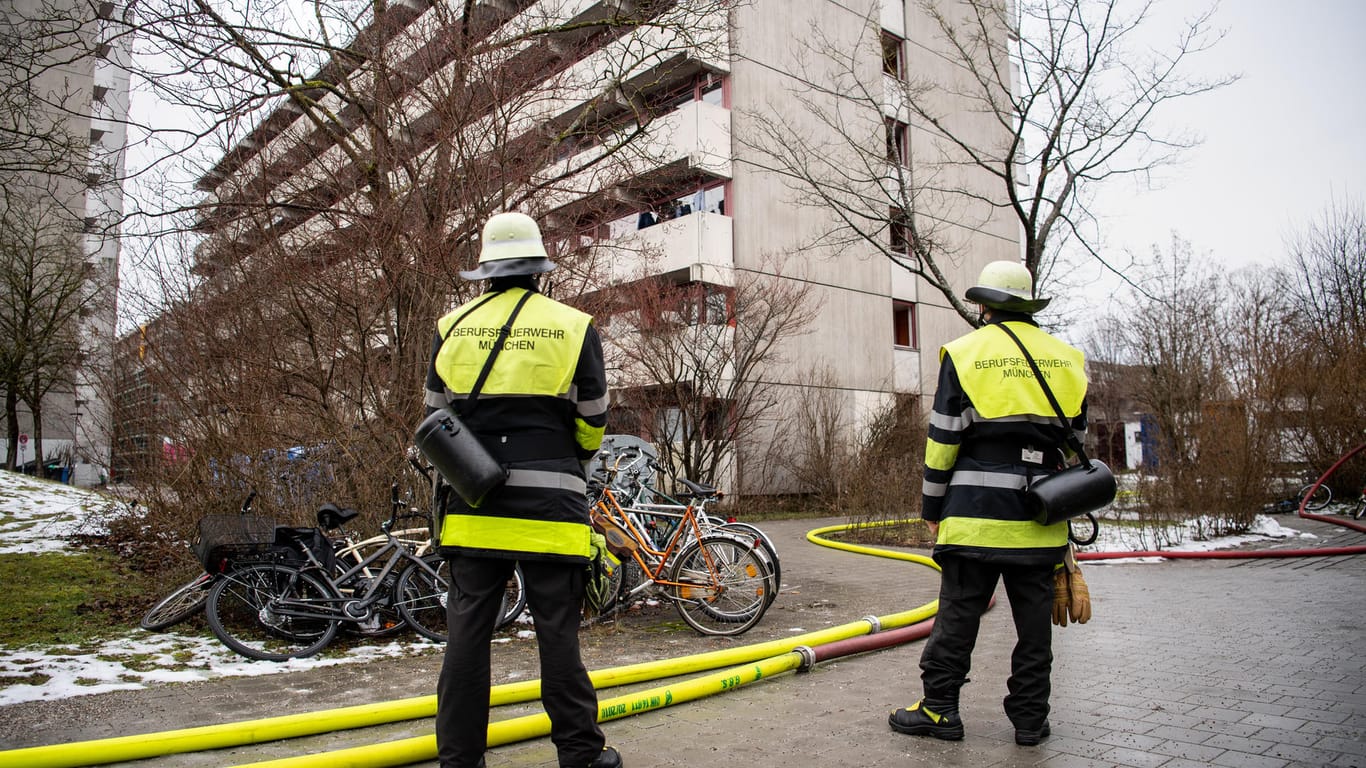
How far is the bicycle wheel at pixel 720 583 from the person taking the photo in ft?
21.8

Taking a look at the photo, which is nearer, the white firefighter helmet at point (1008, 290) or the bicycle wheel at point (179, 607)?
the white firefighter helmet at point (1008, 290)

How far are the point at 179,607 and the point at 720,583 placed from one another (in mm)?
3927

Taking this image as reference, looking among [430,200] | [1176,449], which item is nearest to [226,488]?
[430,200]

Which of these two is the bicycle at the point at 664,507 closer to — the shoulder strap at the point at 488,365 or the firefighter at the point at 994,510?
the firefighter at the point at 994,510

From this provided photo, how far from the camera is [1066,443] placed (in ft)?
13.7

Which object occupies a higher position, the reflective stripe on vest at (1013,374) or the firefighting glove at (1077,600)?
the reflective stripe on vest at (1013,374)

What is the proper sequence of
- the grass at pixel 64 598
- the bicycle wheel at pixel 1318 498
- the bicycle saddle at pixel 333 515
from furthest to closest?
the bicycle wheel at pixel 1318 498
the bicycle saddle at pixel 333 515
the grass at pixel 64 598

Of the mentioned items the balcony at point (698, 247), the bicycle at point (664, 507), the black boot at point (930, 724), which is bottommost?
the black boot at point (930, 724)

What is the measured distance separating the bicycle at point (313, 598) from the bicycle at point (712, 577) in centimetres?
140

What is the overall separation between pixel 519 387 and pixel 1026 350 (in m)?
2.30

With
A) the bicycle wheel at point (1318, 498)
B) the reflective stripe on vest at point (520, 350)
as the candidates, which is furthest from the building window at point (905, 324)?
the reflective stripe on vest at point (520, 350)

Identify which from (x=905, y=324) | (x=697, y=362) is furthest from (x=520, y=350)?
(x=905, y=324)

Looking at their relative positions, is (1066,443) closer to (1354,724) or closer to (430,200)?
(1354,724)

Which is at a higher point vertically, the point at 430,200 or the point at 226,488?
the point at 430,200
